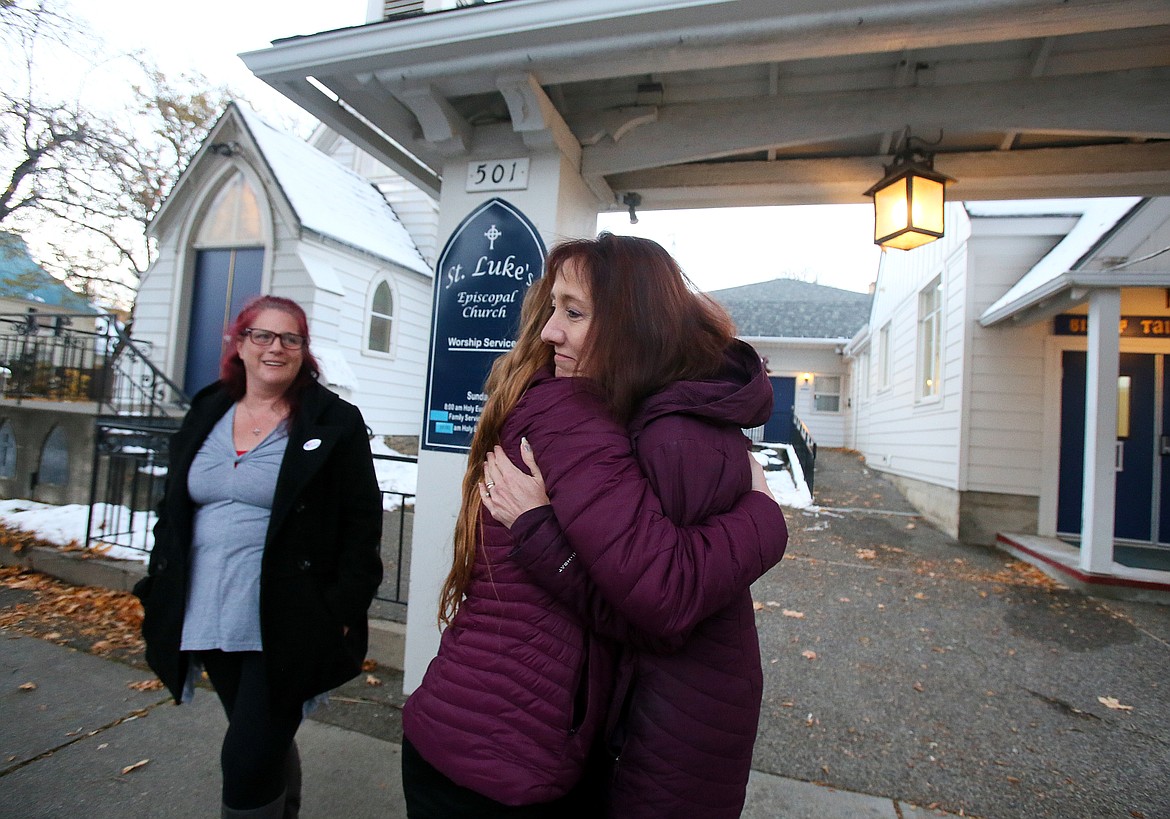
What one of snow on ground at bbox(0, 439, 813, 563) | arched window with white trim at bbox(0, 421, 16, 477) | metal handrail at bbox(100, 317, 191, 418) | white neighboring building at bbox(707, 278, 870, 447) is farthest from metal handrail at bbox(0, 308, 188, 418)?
Answer: white neighboring building at bbox(707, 278, 870, 447)

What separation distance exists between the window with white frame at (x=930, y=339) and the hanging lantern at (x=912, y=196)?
6.94 meters

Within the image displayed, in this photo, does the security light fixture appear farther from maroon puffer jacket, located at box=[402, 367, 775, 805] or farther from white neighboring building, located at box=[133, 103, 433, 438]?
white neighboring building, located at box=[133, 103, 433, 438]

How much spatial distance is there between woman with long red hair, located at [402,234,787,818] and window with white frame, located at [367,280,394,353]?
1067 cm

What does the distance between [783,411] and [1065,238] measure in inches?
441

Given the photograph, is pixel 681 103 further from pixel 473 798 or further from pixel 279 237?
pixel 279 237

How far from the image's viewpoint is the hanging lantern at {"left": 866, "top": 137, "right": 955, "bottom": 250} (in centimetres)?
301

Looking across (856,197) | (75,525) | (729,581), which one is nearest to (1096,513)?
(856,197)

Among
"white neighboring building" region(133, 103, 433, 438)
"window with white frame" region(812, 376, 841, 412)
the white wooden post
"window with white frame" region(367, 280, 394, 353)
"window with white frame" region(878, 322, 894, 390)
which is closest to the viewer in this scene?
→ the white wooden post

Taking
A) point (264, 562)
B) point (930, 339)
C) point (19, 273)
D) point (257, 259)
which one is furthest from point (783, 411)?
point (19, 273)

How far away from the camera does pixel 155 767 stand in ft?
9.00

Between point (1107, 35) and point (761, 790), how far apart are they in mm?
3548

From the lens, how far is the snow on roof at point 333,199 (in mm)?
9875

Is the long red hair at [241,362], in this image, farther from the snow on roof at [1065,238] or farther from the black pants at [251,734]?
the snow on roof at [1065,238]

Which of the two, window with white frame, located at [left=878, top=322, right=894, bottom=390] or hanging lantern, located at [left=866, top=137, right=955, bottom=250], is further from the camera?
window with white frame, located at [left=878, top=322, right=894, bottom=390]
